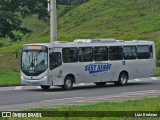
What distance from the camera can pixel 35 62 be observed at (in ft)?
94.9

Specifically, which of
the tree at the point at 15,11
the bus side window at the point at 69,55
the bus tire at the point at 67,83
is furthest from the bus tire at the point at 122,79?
the tree at the point at 15,11

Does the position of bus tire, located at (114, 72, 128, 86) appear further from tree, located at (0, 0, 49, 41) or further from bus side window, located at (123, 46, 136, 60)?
tree, located at (0, 0, 49, 41)

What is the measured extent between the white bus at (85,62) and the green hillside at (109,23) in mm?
33965

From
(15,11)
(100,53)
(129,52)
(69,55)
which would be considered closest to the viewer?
(69,55)

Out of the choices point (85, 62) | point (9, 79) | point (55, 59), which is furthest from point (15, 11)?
point (55, 59)

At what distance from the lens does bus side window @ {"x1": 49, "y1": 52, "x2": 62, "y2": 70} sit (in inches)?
1131

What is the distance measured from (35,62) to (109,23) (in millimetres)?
A: 63178

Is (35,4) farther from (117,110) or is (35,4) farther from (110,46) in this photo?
(117,110)

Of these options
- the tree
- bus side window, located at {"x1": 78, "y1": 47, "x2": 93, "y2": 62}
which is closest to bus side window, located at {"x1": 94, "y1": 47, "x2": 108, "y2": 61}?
bus side window, located at {"x1": 78, "y1": 47, "x2": 93, "y2": 62}

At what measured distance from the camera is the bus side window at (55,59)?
28723mm

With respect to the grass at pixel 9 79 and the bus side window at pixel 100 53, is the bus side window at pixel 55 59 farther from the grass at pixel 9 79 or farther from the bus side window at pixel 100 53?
the grass at pixel 9 79

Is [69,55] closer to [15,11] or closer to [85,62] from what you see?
[85,62]

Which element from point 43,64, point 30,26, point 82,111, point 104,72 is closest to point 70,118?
point 82,111

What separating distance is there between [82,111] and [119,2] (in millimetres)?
89014
